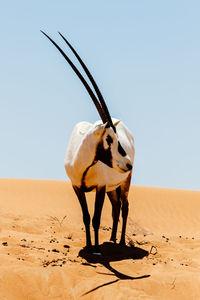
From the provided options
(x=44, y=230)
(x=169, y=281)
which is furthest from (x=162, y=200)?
(x=169, y=281)

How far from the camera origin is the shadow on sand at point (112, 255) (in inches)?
251

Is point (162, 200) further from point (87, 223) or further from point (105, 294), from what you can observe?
point (105, 294)

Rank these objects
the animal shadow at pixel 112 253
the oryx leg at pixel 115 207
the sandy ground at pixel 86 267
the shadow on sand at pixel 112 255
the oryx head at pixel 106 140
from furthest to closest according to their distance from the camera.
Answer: the oryx leg at pixel 115 207, the animal shadow at pixel 112 253, the oryx head at pixel 106 140, the shadow on sand at pixel 112 255, the sandy ground at pixel 86 267

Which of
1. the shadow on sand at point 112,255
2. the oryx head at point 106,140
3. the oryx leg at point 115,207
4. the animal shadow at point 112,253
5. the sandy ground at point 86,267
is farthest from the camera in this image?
the oryx leg at point 115,207

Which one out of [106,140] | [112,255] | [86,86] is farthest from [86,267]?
[86,86]

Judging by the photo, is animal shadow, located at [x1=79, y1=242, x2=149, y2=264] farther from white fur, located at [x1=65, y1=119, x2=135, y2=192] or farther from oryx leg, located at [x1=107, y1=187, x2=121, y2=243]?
white fur, located at [x1=65, y1=119, x2=135, y2=192]

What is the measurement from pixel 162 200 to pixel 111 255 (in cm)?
1806

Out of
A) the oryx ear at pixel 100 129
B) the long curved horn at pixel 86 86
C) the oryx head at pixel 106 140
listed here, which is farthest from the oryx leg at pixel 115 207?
the long curved horn at pixel 86 86

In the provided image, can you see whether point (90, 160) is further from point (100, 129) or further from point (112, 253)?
point (112, 253)

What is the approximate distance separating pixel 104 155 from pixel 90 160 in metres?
0.41

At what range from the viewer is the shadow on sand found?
20.9ft

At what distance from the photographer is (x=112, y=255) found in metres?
8.00

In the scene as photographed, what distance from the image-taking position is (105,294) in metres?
5.57

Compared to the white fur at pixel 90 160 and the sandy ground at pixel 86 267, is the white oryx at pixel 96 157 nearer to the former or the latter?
the white fur at pixel 90 160
